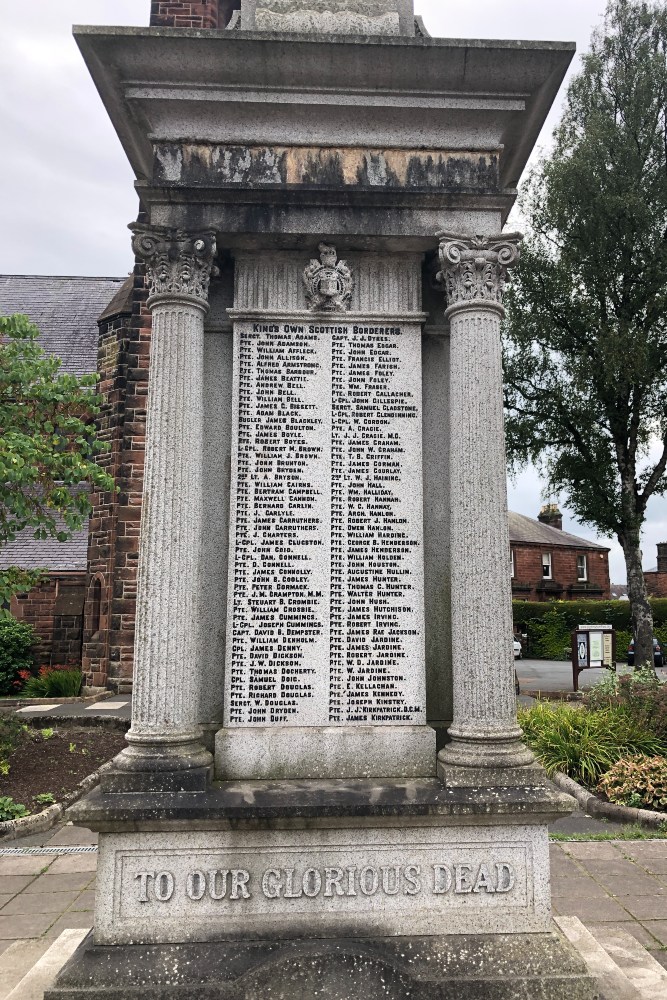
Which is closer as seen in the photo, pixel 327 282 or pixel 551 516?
pixel 327 282

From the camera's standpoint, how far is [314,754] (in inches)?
171

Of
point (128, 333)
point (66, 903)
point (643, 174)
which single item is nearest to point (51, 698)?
point (128, 333)

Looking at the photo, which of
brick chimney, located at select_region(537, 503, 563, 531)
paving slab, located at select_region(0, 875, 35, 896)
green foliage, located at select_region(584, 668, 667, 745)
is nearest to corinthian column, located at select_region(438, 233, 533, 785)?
paving slab, located at select_region(0, 875, 35, 896)

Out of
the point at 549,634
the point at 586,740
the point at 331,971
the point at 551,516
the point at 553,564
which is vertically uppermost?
the point at 551,516

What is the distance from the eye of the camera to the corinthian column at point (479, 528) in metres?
4.26

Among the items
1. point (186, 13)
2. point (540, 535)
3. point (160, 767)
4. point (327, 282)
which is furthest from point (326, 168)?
point (540, 535)

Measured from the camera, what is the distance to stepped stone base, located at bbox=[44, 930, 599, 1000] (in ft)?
11.9

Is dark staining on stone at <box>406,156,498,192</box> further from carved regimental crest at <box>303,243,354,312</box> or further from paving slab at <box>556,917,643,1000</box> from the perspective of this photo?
paving slab at <box>556,917,643,1000</box>

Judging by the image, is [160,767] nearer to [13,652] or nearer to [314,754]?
[314,754]

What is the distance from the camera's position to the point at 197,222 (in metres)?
4.66

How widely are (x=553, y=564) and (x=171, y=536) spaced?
43059mm

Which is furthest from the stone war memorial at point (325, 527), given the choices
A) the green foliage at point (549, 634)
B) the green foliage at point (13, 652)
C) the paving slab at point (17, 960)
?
the green foliage at point (549, 634)

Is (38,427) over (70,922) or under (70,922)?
over

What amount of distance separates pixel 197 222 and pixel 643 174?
65.5 ft
